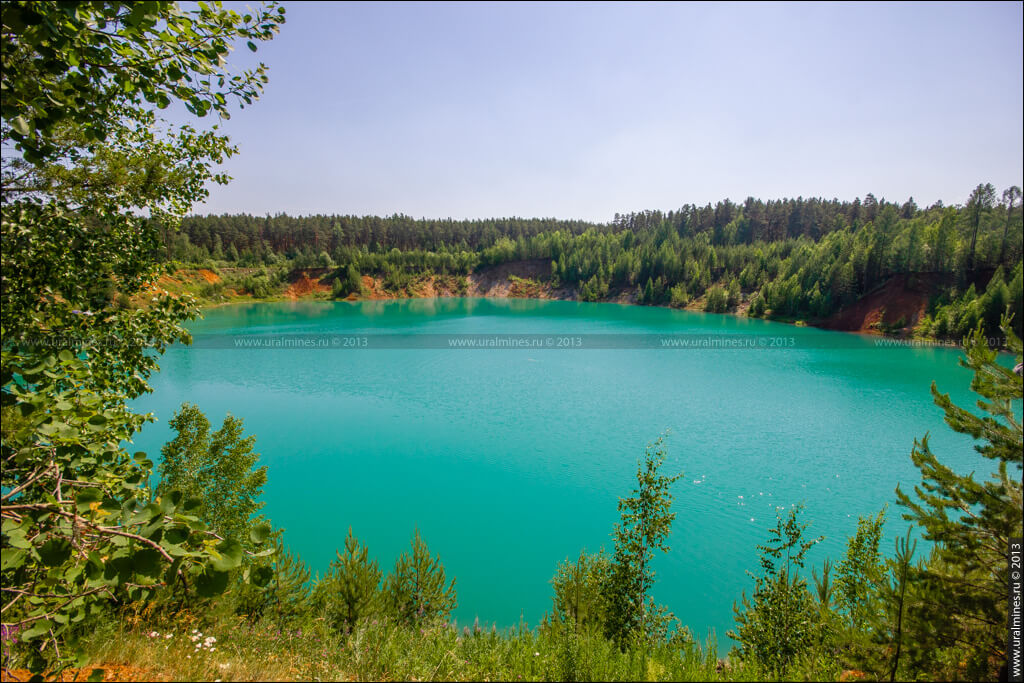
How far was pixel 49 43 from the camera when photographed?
8.78ft

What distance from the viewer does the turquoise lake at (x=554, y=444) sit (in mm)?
16750

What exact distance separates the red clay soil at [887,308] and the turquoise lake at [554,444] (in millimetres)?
13040

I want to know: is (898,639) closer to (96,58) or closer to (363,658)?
(363,658)

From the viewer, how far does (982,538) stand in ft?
18.4

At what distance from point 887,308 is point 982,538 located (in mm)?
78616

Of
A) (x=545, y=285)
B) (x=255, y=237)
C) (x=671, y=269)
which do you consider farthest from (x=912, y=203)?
(x=255, y=237)

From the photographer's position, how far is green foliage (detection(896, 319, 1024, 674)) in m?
5.41

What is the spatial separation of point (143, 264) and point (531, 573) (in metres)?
13.8

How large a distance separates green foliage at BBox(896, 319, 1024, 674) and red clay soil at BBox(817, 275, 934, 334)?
74.6 metres

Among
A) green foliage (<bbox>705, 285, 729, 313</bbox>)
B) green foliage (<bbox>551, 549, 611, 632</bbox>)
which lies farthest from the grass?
green foliage (<bbox>705, 285, 729, 313</bbox>)

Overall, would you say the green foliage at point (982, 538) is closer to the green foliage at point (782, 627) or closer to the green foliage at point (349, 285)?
the green foliage at point (782, 627)

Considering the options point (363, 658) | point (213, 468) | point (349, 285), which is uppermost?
point (213, 468)

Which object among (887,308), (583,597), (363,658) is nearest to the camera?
(363,658)

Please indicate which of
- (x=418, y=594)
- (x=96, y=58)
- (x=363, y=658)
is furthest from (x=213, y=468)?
(x=96, y=58)
